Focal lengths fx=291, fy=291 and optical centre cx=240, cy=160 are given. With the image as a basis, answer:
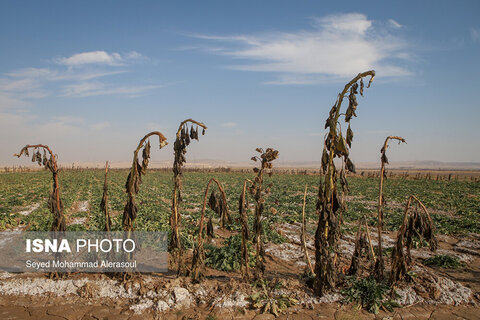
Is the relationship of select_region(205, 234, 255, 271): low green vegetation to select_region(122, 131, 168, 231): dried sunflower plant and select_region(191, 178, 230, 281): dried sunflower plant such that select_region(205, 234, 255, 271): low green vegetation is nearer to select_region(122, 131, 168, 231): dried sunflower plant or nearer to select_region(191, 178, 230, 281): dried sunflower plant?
select_region(191, 178, 230, 281): dried sunflower plant

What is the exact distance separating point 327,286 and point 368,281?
33.1 inches

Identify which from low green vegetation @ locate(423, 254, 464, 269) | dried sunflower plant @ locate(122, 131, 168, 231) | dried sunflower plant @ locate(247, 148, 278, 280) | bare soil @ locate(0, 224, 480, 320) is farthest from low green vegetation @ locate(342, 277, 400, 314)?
dried sunflower plant @ locate(122, 131, 168, 231)

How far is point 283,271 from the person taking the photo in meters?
6.67

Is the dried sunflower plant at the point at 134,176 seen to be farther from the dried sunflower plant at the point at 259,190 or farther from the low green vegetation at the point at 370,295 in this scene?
the low green vegetation at the point at 370,295

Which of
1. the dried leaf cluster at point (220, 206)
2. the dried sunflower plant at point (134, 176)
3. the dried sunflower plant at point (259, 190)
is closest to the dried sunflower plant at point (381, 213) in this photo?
the dried sunflower plant at point (259, 190)

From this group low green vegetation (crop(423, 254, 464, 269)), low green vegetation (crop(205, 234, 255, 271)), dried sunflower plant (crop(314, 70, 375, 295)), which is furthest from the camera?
low green vegetation (crop(423, 254, 464, 269))

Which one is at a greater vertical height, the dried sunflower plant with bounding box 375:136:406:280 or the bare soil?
the dried sunflower plant with bounding box 375:136:406:280

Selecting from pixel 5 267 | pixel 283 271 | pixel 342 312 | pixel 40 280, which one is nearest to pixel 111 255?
pixel 40 280

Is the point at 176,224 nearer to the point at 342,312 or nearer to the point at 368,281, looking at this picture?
the point at 342,312

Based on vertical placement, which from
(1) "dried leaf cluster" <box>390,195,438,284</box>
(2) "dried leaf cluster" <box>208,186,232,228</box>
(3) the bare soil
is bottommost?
(3) the bare soil

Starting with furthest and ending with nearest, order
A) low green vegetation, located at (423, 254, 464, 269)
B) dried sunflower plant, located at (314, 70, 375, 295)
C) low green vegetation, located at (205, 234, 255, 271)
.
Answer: low green vegetation, located at (423, 254, 464, 269), low green vegetation, located at (205, 234, 255, 271), dried sunflower plant, located at (314, 70, 375, 295)

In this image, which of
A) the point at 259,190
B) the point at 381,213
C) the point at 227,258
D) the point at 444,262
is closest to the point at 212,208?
the point at 259,190

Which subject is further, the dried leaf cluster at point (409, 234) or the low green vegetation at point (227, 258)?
the low green vegetation at point (227, 258)

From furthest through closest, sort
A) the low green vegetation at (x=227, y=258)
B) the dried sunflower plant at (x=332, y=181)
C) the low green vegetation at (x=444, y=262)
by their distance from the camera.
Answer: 1. the low green vegetation at (x=444, y=262)
2. the low green vegetation at (x=227, y=258)
3. the dried sunflower plant at (x=332, y=181)
